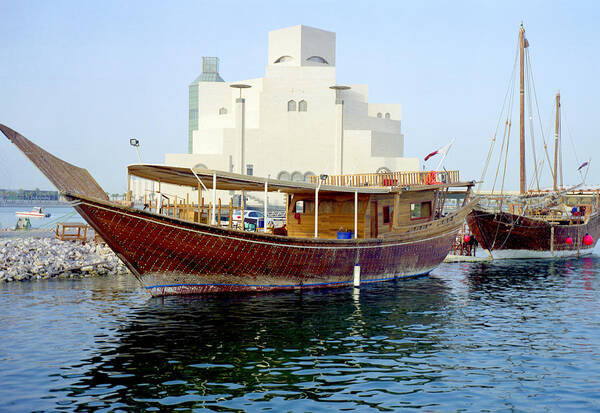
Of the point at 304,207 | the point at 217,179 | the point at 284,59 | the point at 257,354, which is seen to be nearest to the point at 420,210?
the point at 304,207

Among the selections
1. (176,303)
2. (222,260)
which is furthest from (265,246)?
(176,303)

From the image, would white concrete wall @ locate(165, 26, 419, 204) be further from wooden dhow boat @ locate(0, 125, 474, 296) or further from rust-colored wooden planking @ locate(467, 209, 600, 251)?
wooden dhow boat @ locate(0, 125, 474, 296)

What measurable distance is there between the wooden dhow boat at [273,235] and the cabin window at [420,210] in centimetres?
4

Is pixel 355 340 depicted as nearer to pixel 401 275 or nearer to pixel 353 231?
pixel 353 231

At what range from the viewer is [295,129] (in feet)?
246

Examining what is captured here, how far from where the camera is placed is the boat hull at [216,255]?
16.9 m

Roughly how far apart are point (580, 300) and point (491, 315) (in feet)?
16.4

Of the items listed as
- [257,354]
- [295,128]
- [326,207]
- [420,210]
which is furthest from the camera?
[295,128]

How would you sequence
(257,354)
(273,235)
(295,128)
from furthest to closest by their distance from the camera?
1. (295,128)
2. (273,235)
3. (257,354)

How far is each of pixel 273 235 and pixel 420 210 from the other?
9.91 meters

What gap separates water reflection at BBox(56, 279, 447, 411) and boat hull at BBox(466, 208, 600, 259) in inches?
708

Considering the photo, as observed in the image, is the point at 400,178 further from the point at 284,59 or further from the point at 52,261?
the point at 284,59

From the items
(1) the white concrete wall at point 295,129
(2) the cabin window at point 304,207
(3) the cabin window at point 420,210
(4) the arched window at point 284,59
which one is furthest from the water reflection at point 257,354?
(4) the arched window at point 284,59

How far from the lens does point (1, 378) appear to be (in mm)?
10625
